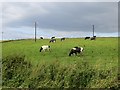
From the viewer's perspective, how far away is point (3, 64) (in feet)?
83.7

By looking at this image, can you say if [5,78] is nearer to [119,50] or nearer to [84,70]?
[84,70]

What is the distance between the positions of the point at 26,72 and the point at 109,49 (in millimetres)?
16350

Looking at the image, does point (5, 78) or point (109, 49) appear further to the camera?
point (109, 49)

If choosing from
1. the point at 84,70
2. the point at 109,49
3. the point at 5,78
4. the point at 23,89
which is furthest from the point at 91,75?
the point at 109,49

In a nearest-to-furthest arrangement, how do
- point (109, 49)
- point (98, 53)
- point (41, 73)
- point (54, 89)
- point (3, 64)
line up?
point (54, 89), point (41, 73), point (3, 64), point (98, 53), point (109, 49)

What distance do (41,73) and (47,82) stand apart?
1446mm

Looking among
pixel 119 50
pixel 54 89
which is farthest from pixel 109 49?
pixel 54 89

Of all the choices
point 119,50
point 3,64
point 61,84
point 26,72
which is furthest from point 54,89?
point 119,50

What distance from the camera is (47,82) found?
21.5m

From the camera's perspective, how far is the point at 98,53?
116 ft

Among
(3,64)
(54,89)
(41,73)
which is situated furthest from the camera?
(3,64)

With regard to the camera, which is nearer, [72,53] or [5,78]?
[5,78]

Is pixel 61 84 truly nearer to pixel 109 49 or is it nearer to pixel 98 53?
pixel 98 53

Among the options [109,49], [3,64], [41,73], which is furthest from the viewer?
[109,49]
